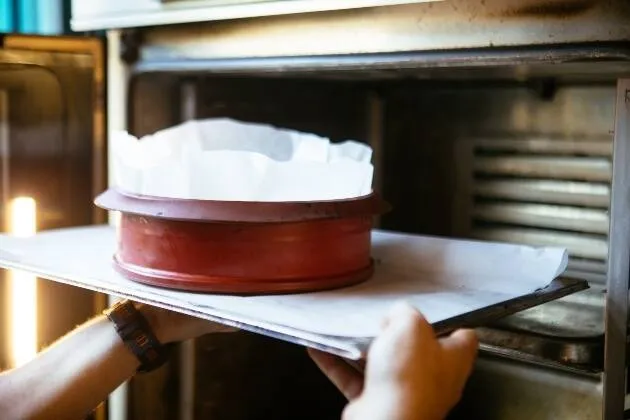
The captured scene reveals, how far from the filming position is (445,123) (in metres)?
1.38

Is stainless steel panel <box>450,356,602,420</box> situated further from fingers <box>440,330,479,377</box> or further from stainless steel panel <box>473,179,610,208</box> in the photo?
fingers <box>440,330,479,377</box>

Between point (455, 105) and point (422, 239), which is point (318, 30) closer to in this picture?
point (422, 239)

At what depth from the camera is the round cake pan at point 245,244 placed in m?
0.84

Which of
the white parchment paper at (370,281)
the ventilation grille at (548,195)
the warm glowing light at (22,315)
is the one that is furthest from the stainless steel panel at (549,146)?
the warm glowing light at (22,315)

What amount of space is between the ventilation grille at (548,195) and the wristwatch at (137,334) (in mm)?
526

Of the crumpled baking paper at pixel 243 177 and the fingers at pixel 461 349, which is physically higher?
the crumpled baking paper at pixel 243 177

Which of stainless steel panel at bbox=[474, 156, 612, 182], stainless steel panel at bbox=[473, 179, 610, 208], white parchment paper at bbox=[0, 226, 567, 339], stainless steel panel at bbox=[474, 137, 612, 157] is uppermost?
stainless steel panel at bbox=[474, 137, 612, 157]

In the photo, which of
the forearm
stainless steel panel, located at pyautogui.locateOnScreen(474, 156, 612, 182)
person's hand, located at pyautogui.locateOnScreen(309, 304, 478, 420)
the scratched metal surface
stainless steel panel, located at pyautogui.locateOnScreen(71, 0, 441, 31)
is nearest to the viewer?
person's hand, located at pyautogui.locateOnScreen(309, 304, 478, 420)

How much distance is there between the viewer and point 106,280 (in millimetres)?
890

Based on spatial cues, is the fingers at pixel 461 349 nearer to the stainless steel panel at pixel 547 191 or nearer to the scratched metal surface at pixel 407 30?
the scratched metal surface at pixel 407 30

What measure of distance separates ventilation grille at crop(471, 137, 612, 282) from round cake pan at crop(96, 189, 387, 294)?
455 mm

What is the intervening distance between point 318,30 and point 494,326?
1.48 feet

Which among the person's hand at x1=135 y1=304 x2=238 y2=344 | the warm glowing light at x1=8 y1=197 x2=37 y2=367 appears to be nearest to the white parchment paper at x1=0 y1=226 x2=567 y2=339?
the person's hand at x1=135 y1=304 x2=238 y2=344

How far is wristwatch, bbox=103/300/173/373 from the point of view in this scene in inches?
44.0
